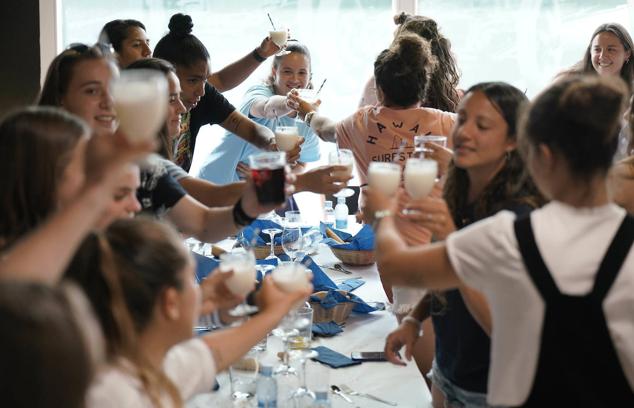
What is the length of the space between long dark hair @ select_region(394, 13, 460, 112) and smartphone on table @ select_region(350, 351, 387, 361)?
1.62 meters

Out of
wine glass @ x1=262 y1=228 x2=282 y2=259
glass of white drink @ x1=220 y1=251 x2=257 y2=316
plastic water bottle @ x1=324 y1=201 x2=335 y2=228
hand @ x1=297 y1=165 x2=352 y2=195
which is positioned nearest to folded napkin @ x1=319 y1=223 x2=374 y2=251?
wine glass @ x1=262 y1=228 x2=282 y2=259

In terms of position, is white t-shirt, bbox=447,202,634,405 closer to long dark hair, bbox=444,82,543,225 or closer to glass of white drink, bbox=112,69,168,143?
long dark hair, bbox=444,82,543,225

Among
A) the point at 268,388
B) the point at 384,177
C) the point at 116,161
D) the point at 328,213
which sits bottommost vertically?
the point at 328,213

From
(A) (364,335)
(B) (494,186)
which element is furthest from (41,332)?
(A) (364,335)

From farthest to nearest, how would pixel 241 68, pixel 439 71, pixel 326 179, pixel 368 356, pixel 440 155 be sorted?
pixel 241 68
pixel 439 71
pixel 326 179
pixel 440 155
pixel 368 356

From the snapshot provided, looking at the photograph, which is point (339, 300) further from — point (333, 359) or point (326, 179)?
point (326, 179)

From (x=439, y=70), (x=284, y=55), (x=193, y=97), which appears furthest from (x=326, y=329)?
(x=284, y=55)

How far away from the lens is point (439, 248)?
6.13 feet

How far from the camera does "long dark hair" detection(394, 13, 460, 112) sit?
13.7 feet

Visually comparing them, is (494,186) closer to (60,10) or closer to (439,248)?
(439,248)

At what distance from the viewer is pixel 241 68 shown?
16.6ft

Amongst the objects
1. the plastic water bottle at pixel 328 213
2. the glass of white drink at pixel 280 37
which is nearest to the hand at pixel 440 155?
the plastic water bottle at pixel 328 213

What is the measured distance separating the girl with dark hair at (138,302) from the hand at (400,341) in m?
0.99

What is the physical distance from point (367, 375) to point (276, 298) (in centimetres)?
61
